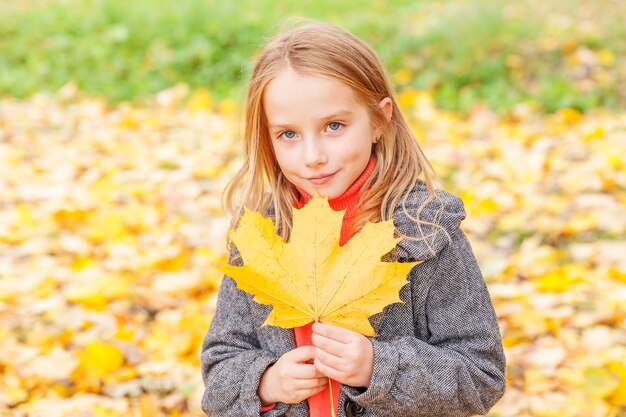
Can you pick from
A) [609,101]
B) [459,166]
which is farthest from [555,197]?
[609,101]

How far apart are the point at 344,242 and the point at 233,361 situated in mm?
348

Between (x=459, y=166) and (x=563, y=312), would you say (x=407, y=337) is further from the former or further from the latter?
(x=459, y=166)

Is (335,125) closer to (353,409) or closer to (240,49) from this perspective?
(353,409)

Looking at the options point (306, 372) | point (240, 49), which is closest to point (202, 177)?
point (240, 49)

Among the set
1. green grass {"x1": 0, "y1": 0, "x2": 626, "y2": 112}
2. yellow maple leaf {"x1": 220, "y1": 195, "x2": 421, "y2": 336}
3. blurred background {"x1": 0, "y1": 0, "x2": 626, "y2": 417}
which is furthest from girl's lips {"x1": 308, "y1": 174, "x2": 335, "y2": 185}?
green grass {"x1": 0, "y1": 0, "x2": 626, "y2": 112}

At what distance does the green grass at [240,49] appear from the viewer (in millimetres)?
5188

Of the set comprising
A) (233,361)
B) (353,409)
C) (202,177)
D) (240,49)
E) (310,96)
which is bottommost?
(353,409)

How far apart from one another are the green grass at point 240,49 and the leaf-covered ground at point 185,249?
1.26ft

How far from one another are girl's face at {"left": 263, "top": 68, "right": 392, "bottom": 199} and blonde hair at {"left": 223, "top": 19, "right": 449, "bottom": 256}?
0.03 m

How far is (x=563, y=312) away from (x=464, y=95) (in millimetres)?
2831

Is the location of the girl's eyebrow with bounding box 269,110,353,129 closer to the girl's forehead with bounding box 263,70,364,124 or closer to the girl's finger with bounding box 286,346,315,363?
the girl's forehead with bounding box 263,70,364,124

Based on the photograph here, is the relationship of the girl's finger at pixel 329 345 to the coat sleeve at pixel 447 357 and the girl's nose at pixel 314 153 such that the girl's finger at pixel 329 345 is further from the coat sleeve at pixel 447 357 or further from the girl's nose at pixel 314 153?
the girl's nose at pixel 314 153

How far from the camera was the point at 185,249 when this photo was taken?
3305mm

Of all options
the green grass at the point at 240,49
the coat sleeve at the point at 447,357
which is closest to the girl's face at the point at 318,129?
the coat sleeve at the point at 447,357
